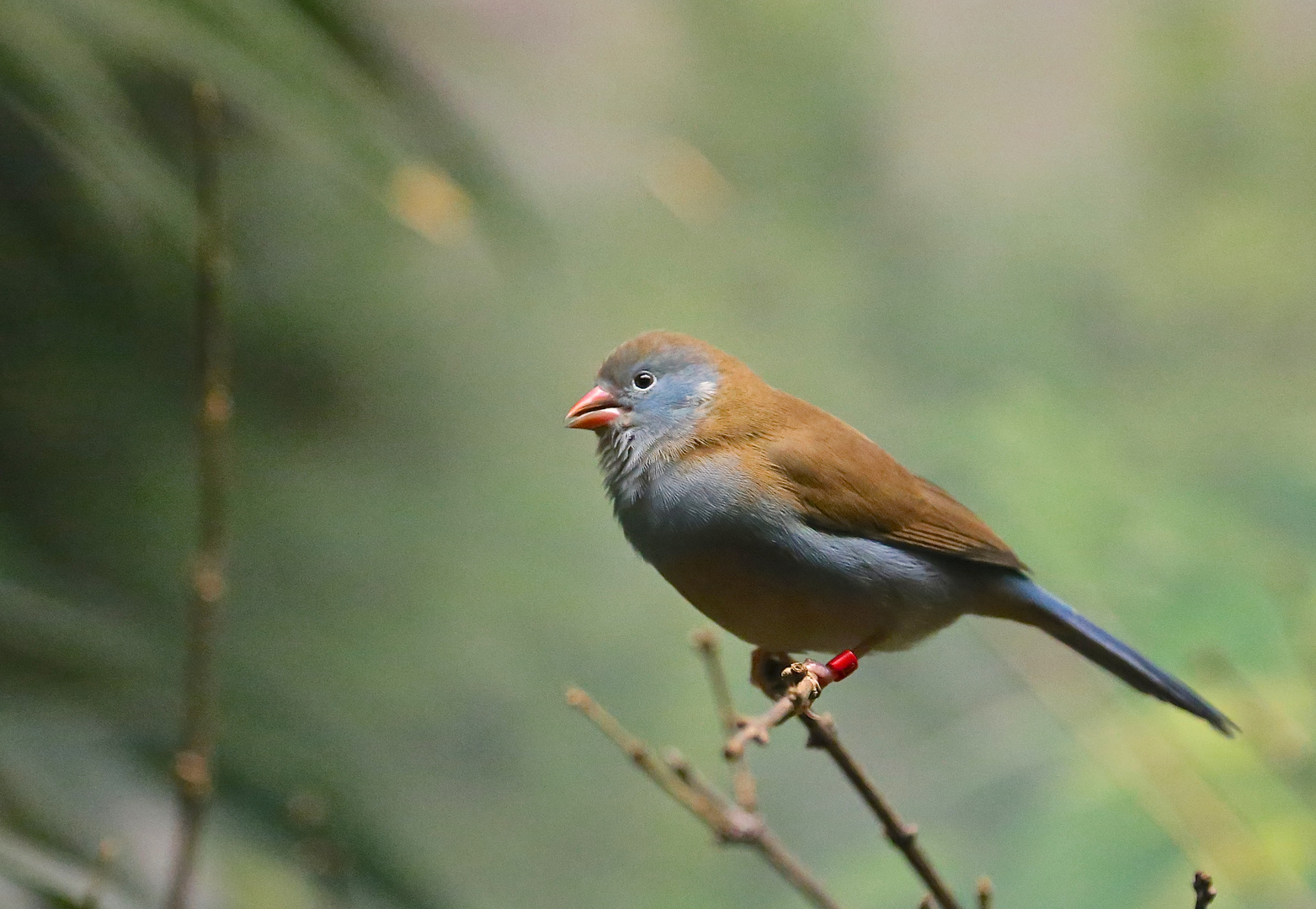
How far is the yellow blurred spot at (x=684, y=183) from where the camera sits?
12.4 feet

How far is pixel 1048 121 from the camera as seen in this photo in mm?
3871

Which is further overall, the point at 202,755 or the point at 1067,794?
the point at 1067,794

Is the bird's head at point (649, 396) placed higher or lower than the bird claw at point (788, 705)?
higher

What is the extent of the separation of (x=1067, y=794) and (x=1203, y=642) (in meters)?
0.53

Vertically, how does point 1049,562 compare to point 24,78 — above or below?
above

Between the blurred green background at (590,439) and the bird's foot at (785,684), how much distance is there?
0.89 m

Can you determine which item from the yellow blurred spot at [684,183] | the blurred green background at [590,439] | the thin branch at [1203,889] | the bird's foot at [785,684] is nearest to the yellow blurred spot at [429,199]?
the blurred green background at [590,439]

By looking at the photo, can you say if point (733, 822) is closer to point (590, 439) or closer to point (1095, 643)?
point (1095, 643)

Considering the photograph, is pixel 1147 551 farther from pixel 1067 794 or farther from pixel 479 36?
pixel 479 36

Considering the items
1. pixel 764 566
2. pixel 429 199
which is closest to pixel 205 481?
pixel 764 566

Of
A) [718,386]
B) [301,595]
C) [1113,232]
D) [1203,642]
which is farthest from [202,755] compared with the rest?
[1113,232]

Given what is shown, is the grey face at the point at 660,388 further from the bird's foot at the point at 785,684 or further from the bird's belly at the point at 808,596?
the bird's foot at the point at 785,684

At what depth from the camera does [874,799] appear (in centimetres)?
134

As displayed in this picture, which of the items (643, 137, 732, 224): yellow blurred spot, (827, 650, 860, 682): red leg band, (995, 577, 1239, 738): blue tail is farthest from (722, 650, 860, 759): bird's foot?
(643, 137, 732, 224): yellow blurred spot
